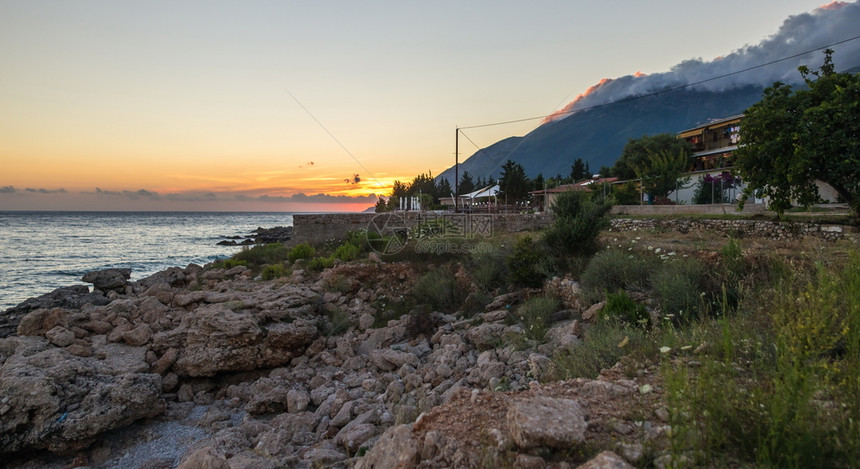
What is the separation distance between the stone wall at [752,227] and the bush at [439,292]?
9.05 metres

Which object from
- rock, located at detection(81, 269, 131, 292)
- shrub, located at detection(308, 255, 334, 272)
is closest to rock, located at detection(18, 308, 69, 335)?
shrub, located at detection(308, 255, 334, 272)

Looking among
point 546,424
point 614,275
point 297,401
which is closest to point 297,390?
point 297,401

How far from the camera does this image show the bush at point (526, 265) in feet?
31.8

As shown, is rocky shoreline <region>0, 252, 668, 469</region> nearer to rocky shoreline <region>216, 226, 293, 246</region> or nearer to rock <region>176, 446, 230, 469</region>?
rock <region>176, 446, 230, 469</region>

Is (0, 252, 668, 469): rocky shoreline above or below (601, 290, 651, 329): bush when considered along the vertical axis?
below

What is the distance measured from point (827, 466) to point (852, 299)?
1608 mm

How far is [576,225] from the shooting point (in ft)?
34.9

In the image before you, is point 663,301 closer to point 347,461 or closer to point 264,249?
point 347,461

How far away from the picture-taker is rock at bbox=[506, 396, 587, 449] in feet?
8.76

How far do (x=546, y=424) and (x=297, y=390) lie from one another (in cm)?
514

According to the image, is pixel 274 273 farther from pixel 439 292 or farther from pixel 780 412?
pixel 780 412

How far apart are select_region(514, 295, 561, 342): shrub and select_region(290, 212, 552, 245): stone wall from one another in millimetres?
9745

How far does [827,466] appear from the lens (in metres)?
2.07

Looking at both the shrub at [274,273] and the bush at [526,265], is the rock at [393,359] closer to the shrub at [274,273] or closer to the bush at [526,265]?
the bush at [526,265]
